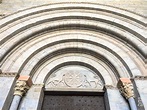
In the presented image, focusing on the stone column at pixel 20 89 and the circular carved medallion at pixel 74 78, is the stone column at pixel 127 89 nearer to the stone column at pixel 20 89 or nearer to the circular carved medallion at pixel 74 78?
the circular carved medallion at pixel 74 78

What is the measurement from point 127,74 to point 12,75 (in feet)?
9.01

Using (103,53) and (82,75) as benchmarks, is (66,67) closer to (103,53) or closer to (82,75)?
(82,75)

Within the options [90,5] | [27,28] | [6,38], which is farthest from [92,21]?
[6,38]

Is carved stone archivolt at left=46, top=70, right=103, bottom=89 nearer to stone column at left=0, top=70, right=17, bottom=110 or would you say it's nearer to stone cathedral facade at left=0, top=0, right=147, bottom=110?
stone cathedral facade at left=0, top=0, right=147, bottom=110

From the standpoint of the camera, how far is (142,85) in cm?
368

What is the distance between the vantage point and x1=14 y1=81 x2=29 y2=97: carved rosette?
156 inches

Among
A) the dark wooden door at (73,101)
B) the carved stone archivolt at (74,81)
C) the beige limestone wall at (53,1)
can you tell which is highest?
the beige limestone wall at (53,1)

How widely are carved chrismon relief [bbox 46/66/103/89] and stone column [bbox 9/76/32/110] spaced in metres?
0.72

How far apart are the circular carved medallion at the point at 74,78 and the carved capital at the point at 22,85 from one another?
42.0 inches

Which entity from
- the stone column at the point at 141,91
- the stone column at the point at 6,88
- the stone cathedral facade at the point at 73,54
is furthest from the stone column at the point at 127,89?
the stone column at the point at 6,88

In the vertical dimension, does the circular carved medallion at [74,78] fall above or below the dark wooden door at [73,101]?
above

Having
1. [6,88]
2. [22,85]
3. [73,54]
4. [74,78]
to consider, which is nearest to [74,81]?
[74,78]

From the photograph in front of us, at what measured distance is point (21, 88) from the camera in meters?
4.03

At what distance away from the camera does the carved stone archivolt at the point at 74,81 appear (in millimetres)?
4723
